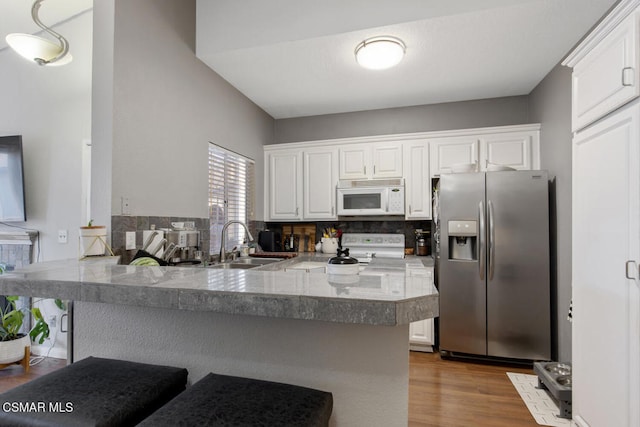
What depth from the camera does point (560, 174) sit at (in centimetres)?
265

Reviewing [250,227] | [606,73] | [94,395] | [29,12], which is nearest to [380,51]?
[606,73]

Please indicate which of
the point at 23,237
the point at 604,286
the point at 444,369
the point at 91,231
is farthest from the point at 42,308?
the point at 604,286

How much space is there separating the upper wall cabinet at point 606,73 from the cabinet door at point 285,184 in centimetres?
266

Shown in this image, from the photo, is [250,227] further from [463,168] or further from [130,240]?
[463,168]

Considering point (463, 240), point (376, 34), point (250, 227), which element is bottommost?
point (463, 240)

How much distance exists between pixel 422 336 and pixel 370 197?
1.52m

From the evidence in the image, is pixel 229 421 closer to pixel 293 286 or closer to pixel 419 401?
pixel 293 286

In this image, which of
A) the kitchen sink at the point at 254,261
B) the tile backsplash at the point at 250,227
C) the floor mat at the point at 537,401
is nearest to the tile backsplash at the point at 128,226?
the tile backsplash at the point at 250,227

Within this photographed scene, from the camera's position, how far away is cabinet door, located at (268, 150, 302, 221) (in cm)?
382

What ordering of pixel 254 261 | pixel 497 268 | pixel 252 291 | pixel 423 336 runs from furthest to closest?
pixel 423 336 < pixel 254 261 < pixel 497 268 < pixel 252 291

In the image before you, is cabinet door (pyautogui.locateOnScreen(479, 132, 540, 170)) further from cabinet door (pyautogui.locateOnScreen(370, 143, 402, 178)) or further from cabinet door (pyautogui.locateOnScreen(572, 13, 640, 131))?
cabinet door (pyautogui.locateOnScreen(572, 13, 640, 131))

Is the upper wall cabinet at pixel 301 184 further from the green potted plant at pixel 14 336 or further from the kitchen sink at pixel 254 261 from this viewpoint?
the green potted plant at pixel 14 336

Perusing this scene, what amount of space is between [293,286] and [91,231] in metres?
1.37

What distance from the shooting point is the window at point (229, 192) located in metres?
2.92
